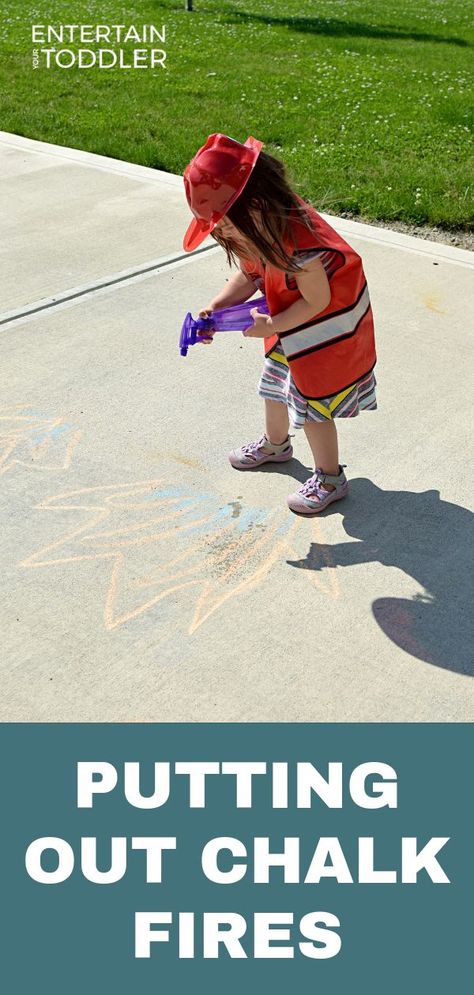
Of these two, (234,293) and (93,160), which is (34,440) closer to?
(234,293)

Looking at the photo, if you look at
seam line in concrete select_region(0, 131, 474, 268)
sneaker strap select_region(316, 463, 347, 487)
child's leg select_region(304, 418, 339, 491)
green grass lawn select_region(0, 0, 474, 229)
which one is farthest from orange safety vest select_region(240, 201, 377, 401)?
green grass lawn select_region(0, 0, 474, 229)

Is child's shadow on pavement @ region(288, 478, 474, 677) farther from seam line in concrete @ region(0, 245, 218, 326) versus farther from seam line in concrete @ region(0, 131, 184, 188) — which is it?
seam line in concrete @ region(0, 131, 184, 188)

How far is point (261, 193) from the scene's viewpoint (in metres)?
2.86

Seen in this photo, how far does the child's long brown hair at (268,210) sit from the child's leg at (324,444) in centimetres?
65

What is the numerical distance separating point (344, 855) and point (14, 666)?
3.43 ft

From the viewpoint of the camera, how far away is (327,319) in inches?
124

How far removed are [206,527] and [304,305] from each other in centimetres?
82

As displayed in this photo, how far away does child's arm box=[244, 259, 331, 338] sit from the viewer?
2997 millimetres

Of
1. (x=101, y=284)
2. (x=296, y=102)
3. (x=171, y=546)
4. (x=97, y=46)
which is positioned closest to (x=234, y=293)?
(x=171, y=546)

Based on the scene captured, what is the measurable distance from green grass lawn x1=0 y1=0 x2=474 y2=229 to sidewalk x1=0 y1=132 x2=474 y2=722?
63.8 inches

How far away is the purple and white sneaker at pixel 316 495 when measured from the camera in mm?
3508

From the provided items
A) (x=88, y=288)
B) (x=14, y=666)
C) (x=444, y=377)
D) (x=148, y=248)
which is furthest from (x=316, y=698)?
(x=148, y=248)

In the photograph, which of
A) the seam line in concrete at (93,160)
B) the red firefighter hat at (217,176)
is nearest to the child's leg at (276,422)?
the red firefighter hat at (217,176)

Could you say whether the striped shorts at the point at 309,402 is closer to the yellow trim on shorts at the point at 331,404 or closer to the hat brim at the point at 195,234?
the yellow trim on shorts at the point at 331,404
